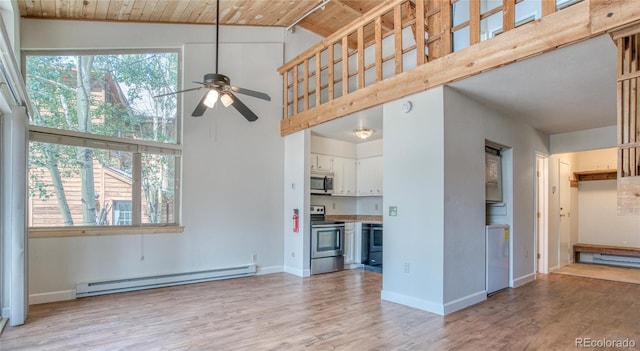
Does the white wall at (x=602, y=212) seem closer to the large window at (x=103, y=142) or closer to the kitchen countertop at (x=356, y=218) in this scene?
the kitchen countertop at (x=356, y=218)

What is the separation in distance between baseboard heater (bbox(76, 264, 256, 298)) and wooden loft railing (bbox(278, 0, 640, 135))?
8.22ft

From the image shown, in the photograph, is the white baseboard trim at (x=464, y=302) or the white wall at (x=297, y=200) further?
the white wall at (x=297, y=200)

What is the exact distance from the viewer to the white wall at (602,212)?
7.31 meters

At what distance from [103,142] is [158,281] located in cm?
208

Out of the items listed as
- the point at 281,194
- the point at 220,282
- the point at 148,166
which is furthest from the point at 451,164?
the point at 148,166

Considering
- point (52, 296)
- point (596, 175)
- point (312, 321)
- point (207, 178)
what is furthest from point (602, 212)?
point (52, 296)

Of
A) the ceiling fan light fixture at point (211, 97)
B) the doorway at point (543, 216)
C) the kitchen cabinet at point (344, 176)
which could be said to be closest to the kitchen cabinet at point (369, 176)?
the kitchen cabinet at point (344, 176)

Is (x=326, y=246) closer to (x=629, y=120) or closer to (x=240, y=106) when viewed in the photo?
(x=240, y=106)

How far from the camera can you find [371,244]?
21.1ft

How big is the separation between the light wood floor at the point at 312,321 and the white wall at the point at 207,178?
45 centimetres

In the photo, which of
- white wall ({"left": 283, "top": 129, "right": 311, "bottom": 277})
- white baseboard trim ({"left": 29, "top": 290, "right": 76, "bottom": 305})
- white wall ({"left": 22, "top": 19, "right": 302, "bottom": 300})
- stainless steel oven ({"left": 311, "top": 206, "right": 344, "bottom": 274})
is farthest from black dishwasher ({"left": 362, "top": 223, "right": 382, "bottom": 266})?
white baseboard trim ({"left": 29, "top": 290, "right": 76, "bottom": 305})

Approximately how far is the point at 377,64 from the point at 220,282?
12.7ft

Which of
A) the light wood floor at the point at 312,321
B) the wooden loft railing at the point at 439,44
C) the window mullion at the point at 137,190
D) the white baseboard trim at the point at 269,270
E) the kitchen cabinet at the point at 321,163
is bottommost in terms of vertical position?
the white baseboard trim at the point at 269,270

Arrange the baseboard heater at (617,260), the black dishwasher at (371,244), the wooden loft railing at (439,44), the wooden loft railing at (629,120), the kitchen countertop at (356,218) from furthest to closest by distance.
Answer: the kitchen countertop at (356,218) → the baseboard heater at (617,260) → the black dishwasher at (371,244) → the wooden loft railing at (439,44) → the wooden loft railing at (629,120)
